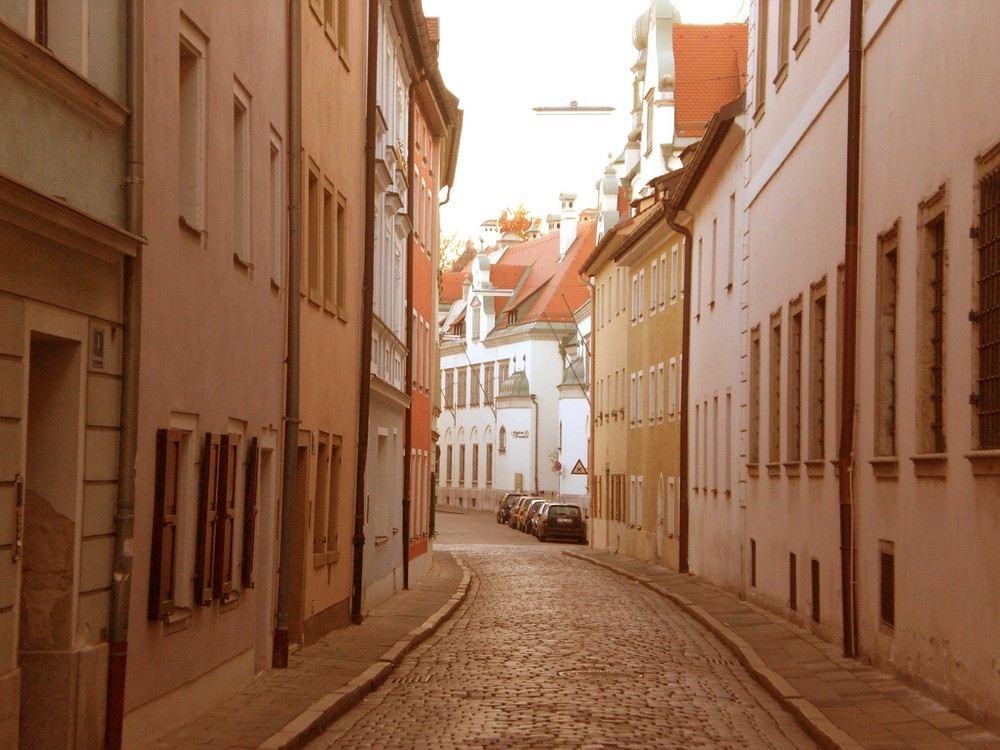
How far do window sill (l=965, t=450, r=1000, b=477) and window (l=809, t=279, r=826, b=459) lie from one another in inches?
309

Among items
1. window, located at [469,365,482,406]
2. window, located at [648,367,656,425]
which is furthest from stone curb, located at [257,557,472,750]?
window, located at [469,365,482,406]

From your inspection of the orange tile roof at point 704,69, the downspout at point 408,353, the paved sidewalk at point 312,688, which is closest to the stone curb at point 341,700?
the paved sidewalk at point 312,688

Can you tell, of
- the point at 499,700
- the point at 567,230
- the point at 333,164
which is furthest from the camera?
the point at 567,230

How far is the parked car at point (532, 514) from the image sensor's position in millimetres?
66438

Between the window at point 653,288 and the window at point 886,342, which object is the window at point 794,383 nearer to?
the window at point 886,342

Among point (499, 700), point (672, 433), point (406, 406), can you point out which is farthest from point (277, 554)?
point (672, 433)

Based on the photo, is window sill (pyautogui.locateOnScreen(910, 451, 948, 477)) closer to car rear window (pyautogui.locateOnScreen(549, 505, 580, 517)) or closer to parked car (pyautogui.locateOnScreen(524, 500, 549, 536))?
car rear window (pyautogui.locateOnScreen(549, 505, 580, 517))

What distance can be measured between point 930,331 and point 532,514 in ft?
175

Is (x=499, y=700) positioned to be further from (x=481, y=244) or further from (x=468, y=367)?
(x=481, y=244)

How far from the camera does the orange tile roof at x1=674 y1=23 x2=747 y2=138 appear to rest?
1834 inches

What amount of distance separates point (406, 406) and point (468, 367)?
72898mm

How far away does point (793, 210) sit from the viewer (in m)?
22.6

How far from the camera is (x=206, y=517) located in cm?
1299

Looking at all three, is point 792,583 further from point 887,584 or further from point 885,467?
point 885,467
